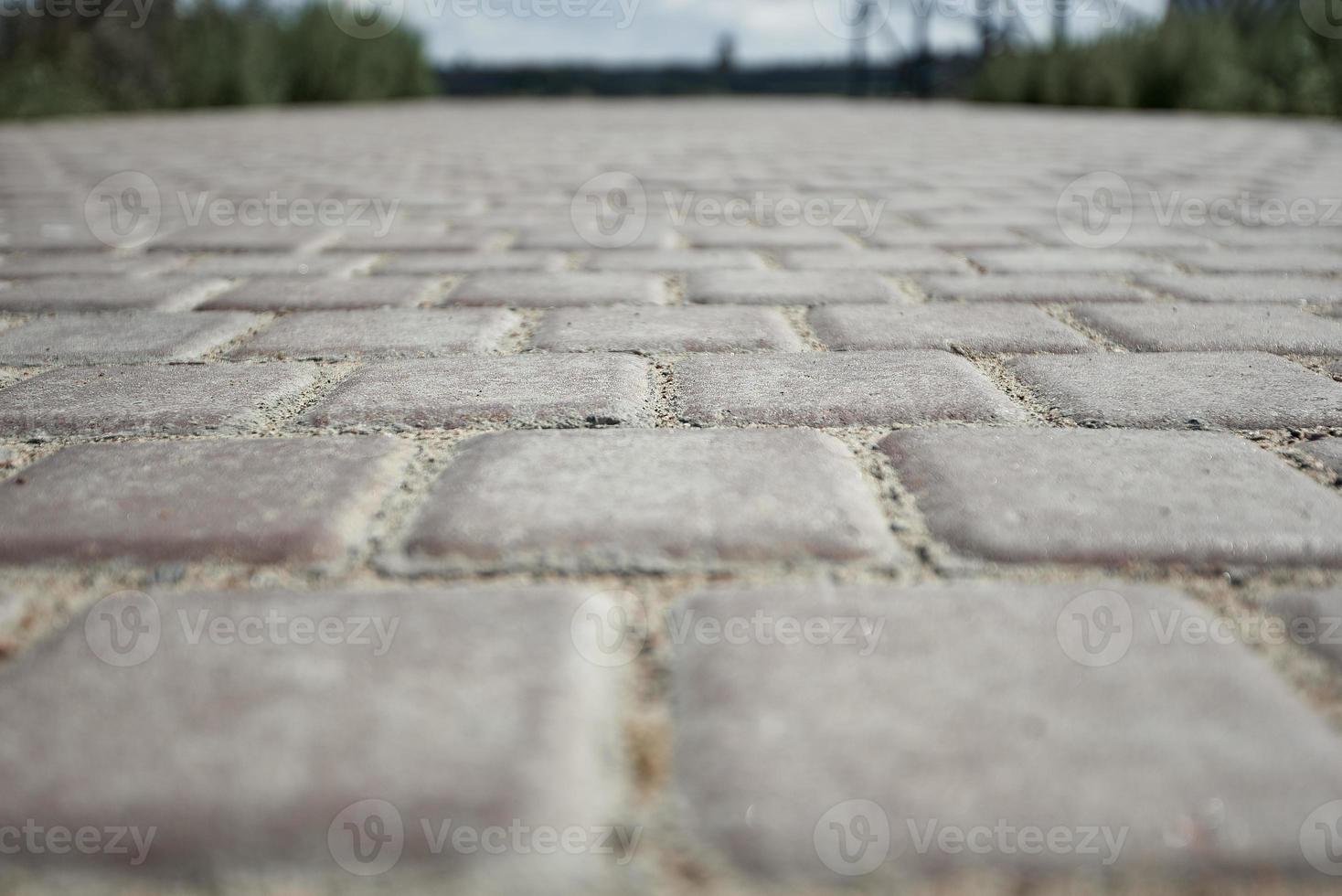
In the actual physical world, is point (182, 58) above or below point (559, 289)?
above

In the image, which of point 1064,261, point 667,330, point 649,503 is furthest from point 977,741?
point 1064,261

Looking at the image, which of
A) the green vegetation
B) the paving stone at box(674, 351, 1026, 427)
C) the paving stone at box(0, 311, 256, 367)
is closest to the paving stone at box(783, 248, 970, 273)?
the paving stone at box(674, 351, 1026, 427)

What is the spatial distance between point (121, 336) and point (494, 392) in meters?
0.82

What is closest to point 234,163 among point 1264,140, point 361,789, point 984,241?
point 984,241

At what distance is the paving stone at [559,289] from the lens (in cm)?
208

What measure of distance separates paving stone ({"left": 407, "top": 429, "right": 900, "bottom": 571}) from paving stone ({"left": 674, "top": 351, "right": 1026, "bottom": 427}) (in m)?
0.10

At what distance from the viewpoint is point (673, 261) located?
8.16 feet

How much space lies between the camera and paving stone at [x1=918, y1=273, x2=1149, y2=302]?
210cm

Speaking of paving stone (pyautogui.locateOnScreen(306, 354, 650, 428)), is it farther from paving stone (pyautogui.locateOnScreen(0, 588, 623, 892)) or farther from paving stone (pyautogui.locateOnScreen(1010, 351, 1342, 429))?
paving stone (pyautogui.locateOnScreen(1010, 351, 1342, 429))

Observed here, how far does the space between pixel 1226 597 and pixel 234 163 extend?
508cm

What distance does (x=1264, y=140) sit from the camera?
6234 millimetres

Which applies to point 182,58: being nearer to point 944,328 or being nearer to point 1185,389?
point 944,328

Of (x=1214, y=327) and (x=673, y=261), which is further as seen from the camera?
(x=673, y=261)

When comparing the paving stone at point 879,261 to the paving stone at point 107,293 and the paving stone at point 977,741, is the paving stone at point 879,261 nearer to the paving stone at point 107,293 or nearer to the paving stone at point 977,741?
the paving stone at point 107,293
